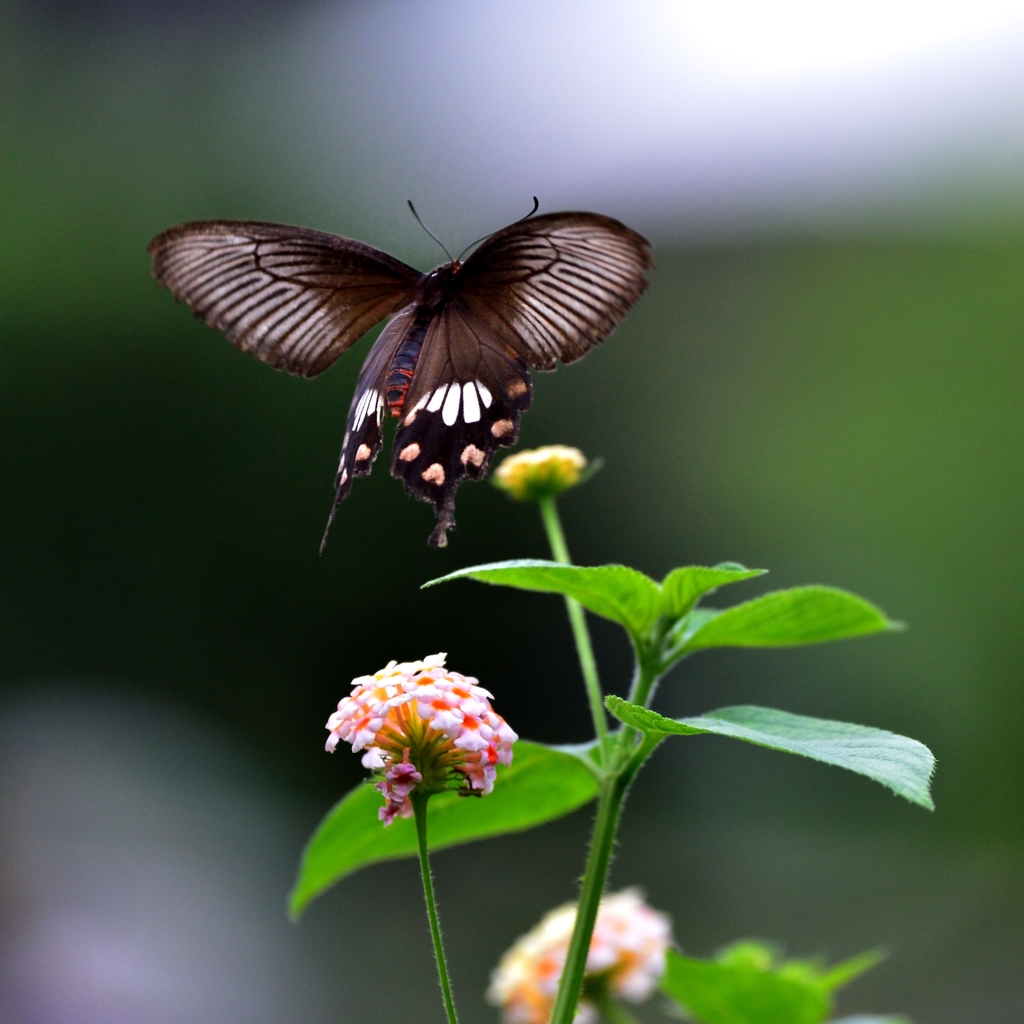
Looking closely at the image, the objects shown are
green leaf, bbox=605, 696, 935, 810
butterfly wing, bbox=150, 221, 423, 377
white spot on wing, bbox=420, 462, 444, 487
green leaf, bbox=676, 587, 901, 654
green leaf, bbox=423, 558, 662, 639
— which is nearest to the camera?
green leaf, bbox=605, 696, 935, 810

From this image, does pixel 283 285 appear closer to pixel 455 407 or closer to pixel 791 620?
pixel 455 407

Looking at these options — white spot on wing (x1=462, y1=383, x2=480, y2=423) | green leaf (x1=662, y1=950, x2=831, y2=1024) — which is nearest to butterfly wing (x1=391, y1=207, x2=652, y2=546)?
white spot on wing (x1=462, y1=383, x2=480, y2=423)

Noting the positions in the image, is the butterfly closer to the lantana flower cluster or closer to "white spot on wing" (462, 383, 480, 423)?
"white spot on wing" (462, 383, 480, 423)

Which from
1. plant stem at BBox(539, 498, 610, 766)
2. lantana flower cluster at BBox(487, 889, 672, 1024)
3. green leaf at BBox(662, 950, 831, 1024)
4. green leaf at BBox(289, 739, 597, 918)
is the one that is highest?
Result: plant stem at BBox(539, 498, 610, 766)

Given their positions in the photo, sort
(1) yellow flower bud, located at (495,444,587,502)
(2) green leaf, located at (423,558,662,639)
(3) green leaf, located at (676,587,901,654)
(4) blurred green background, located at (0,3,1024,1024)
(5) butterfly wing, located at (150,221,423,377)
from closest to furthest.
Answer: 1. (2) green leaf, located at (423,558,662,639)
2. (3) green leaf, located at (676,587,901,654)
3. (5) butterfly wing, located at (150,221,423,377)
4. (1) yellow flower bud, located at (495,444,587,502)
5. (4) blurred green background, located at (0,3,1024,1024)

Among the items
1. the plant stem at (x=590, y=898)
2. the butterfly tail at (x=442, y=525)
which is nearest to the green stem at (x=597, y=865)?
the plant stem at (x=590, y=898)

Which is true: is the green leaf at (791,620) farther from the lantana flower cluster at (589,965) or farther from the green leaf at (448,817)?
the lantana flower cluster at (589,965)

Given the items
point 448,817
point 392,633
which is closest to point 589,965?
point 448,817
